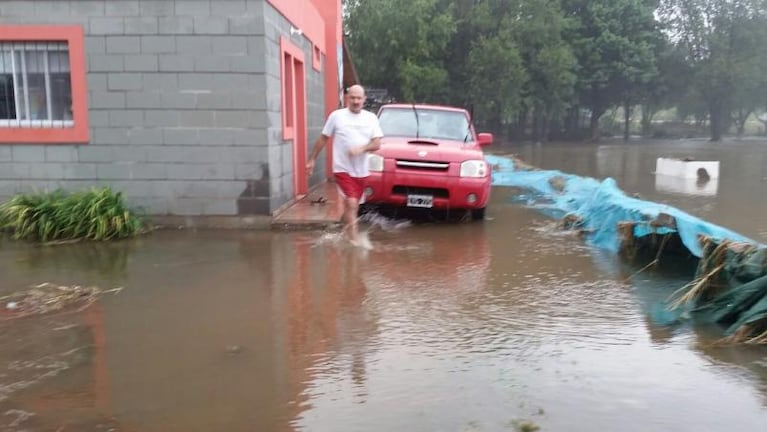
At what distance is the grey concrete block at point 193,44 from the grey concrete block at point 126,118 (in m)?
0.97

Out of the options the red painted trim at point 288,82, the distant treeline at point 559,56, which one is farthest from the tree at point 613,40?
the red painted trim at point 288,82

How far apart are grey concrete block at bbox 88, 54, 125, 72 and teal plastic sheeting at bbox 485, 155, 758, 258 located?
624 cm

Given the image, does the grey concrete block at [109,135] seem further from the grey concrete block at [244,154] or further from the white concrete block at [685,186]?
the white concrete block at [685,186]

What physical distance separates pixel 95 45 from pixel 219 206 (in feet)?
8.29

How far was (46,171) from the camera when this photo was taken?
852cm

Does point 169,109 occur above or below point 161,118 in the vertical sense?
above

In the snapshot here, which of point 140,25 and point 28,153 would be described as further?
point 28,153

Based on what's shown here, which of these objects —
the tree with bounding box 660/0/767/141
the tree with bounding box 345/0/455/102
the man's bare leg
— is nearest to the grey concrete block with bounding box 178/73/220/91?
the man's bare leg

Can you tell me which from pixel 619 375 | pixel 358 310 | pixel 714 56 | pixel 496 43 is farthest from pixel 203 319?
pixel 714 56

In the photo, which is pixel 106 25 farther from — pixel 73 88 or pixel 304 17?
pixel 304 17

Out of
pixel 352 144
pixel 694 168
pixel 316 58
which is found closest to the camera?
pixel 352 144

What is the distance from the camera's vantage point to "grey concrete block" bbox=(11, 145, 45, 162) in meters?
8.48

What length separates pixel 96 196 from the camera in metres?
7.85

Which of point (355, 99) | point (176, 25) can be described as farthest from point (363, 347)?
point (176, 25)
